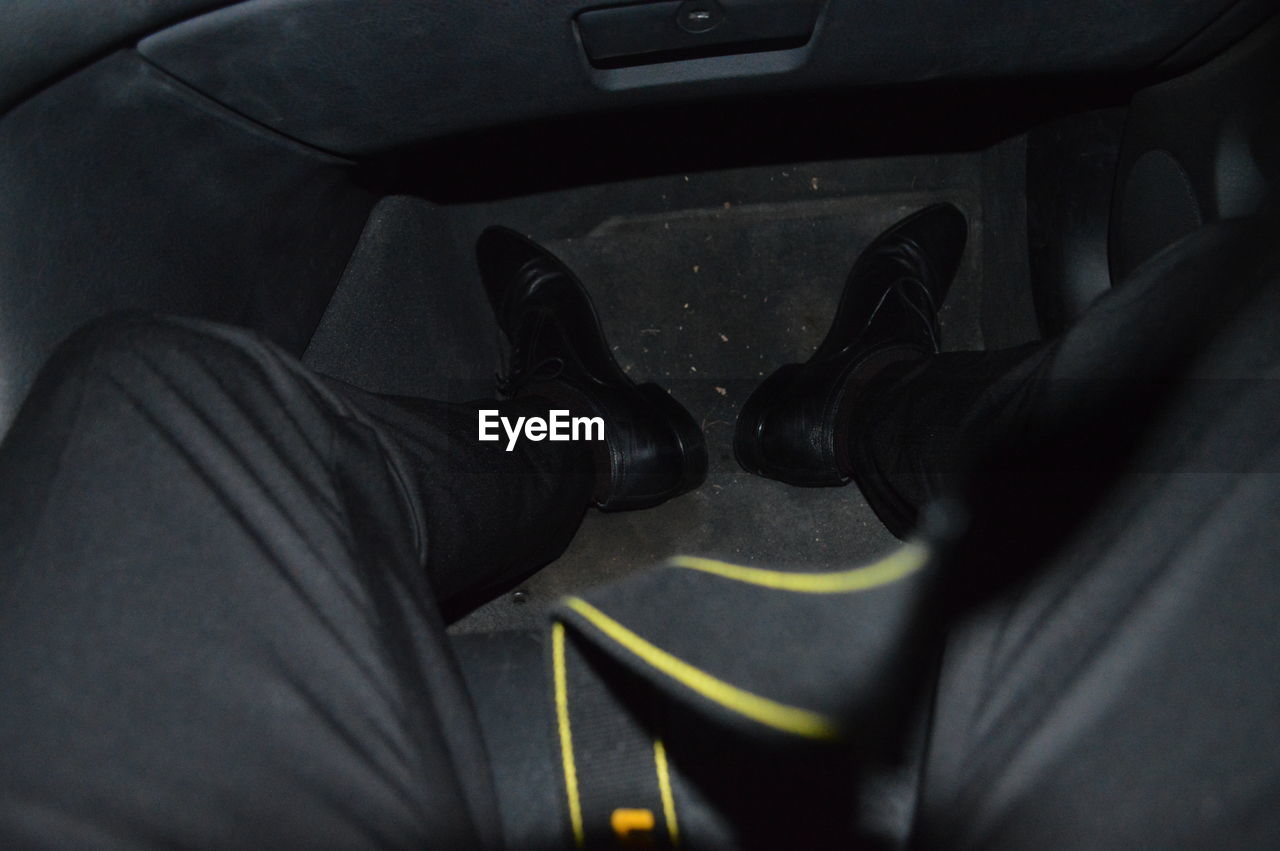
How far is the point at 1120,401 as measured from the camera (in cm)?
54

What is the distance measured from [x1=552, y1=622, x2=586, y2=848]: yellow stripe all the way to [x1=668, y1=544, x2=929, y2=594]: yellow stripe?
91mm

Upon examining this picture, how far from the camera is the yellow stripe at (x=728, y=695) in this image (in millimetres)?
448

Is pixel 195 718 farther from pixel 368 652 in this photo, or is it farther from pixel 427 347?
pixel 427 347

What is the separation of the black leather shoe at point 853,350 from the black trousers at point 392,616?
1.44 ft

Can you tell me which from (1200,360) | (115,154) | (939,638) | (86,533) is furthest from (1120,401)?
(115,154)

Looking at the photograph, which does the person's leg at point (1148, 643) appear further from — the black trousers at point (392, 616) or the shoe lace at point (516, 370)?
the shoe lace at point (516, 370)

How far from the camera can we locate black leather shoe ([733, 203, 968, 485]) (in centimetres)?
100

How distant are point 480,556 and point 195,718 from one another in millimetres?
337

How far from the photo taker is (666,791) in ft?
1.60

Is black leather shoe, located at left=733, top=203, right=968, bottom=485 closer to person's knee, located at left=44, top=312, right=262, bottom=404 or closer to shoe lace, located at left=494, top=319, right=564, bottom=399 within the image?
shoe lace, located at left=494, top=319, right=564, bottom=399

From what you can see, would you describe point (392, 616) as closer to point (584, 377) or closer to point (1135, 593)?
point (1135, 593)

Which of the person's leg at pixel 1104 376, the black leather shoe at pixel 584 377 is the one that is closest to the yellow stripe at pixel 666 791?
the person's leg at pixel 1104 376

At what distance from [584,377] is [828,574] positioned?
2.04 ft

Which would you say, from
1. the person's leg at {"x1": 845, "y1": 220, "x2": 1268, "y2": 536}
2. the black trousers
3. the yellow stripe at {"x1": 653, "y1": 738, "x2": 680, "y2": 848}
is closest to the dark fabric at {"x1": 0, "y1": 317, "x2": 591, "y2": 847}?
the black trousers
